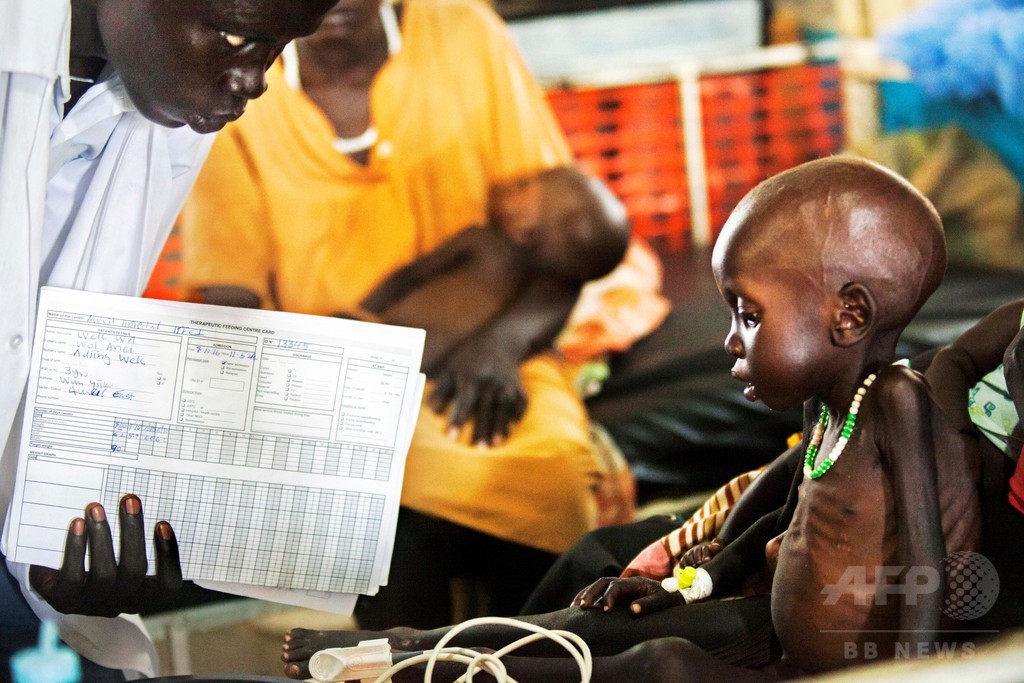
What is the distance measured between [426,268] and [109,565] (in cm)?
123

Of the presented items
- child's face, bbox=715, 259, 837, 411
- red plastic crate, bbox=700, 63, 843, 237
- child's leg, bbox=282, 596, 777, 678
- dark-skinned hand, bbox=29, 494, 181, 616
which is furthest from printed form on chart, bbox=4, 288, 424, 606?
red plastic crate, bbox=700, 63, 843, 237

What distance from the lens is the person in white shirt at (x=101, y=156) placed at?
1.20 meters

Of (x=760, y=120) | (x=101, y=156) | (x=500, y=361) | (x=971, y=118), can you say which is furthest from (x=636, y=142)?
(x=101, y=156)

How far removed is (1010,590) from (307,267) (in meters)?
1.62

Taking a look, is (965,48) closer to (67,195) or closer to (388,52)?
(388,52)

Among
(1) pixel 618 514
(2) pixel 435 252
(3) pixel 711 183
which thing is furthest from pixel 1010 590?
(3) pixel 711 183

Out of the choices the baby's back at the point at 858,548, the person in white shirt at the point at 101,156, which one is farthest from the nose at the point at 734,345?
the person in white shirt at the point at 101,156

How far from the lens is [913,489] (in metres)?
0.95

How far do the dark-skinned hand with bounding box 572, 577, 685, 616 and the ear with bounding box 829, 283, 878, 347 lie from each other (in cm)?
29

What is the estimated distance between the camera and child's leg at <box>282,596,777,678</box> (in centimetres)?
108

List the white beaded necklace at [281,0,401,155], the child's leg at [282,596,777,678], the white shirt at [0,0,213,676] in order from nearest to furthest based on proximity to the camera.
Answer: the child's leg at [282,596,777,678], the white shirt at [0,0,213,676], the white beaded necklace at [281,0,401,155]

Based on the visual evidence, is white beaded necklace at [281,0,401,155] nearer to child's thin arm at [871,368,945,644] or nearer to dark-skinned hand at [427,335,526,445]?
dark-skinned hand at [427,335,526,445]

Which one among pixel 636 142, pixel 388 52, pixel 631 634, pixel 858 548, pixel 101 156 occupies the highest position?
pixel 388 52

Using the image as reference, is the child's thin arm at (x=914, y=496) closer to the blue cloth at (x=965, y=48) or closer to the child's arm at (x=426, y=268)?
the child's arm at (x=426, y=268)
